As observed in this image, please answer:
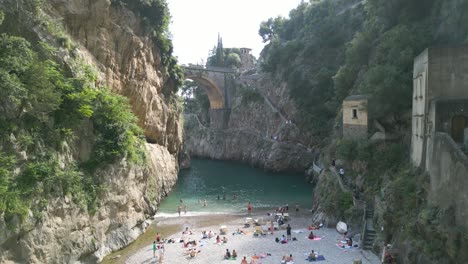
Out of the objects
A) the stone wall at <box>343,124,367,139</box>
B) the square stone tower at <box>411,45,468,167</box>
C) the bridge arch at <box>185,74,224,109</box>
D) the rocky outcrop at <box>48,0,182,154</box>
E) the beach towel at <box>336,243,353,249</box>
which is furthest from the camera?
the bridge arch at <box>185,74,224,109</box>

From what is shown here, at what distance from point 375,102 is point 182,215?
18.2 metres

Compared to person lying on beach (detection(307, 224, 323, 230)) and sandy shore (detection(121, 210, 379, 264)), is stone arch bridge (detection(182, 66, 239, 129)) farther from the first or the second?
person lying on beach (detection(307, 224, 323, 230))

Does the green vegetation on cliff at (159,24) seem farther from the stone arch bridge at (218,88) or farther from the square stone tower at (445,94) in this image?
the square stone tower at (445,94)

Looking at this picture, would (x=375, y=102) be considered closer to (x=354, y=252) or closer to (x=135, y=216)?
(x=354, y=252)

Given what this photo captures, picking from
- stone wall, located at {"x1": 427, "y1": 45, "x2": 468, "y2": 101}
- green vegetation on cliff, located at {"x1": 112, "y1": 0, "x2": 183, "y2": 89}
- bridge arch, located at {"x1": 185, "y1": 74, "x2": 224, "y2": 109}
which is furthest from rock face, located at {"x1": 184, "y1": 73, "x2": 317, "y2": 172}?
stone wall, located at {"x1": 427, "y1": 45, "x2": 468, "y2": 101}

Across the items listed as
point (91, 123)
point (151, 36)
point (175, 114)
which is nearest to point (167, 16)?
point (151, 36)

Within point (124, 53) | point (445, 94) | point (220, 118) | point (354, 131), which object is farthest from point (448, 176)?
point (220, 118)

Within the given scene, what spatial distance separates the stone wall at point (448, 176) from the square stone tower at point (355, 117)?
12647 mm

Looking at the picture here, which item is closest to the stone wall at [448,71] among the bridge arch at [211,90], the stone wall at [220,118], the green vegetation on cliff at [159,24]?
the green vegetation on cliff at [159,24]

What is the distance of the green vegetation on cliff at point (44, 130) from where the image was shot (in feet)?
55.1

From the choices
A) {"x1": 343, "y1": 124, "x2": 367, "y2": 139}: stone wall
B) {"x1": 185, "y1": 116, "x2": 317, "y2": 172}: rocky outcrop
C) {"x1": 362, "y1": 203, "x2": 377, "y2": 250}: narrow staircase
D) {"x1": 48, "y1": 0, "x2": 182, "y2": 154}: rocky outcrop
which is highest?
{"x1": 48, "y1": 0, "x2": 182, "y2": 154}: rocky outcrop

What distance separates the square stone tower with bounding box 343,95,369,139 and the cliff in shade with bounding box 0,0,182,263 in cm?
1781

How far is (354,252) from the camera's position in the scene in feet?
70.4

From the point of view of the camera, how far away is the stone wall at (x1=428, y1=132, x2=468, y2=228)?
14.1 metres
